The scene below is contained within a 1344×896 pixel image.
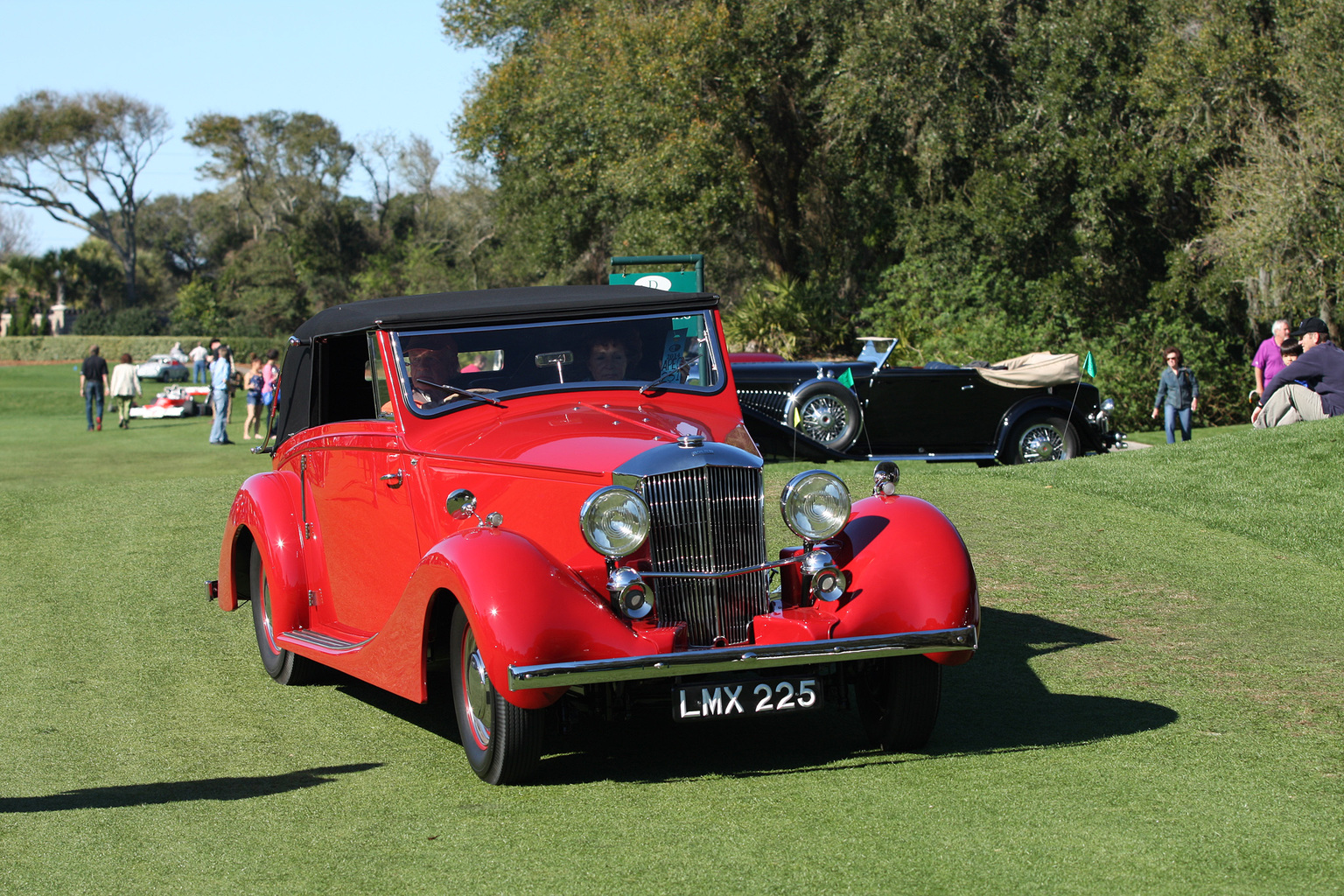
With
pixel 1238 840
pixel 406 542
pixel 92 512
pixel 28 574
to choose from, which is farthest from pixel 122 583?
pixel 1238 840

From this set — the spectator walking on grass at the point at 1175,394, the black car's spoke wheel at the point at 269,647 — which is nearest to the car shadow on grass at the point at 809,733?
the black car's spoke wheel at the point at 269,647

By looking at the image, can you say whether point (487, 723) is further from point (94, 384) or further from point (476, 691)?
point (94, 384)

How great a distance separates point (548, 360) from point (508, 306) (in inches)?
12.9

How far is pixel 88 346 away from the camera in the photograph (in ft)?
209

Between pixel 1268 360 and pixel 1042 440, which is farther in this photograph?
pixel 1268 360

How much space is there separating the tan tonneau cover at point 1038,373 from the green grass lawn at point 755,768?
16.8 feet

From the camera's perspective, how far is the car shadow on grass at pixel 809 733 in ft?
16.6

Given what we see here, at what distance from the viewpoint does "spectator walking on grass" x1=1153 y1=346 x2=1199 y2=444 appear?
17672 millimetres

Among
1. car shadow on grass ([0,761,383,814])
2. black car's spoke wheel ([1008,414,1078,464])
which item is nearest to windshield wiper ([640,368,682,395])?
car shadow on grass ([0,761,383,814])

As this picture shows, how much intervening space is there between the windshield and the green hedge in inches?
2333

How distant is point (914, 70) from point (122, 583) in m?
19.4

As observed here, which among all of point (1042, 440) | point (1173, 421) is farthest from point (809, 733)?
point (1173, 421)

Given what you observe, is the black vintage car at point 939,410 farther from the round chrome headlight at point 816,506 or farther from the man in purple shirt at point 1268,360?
the round chrome headlight at point 816,506

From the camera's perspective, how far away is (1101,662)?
672 centimetres
